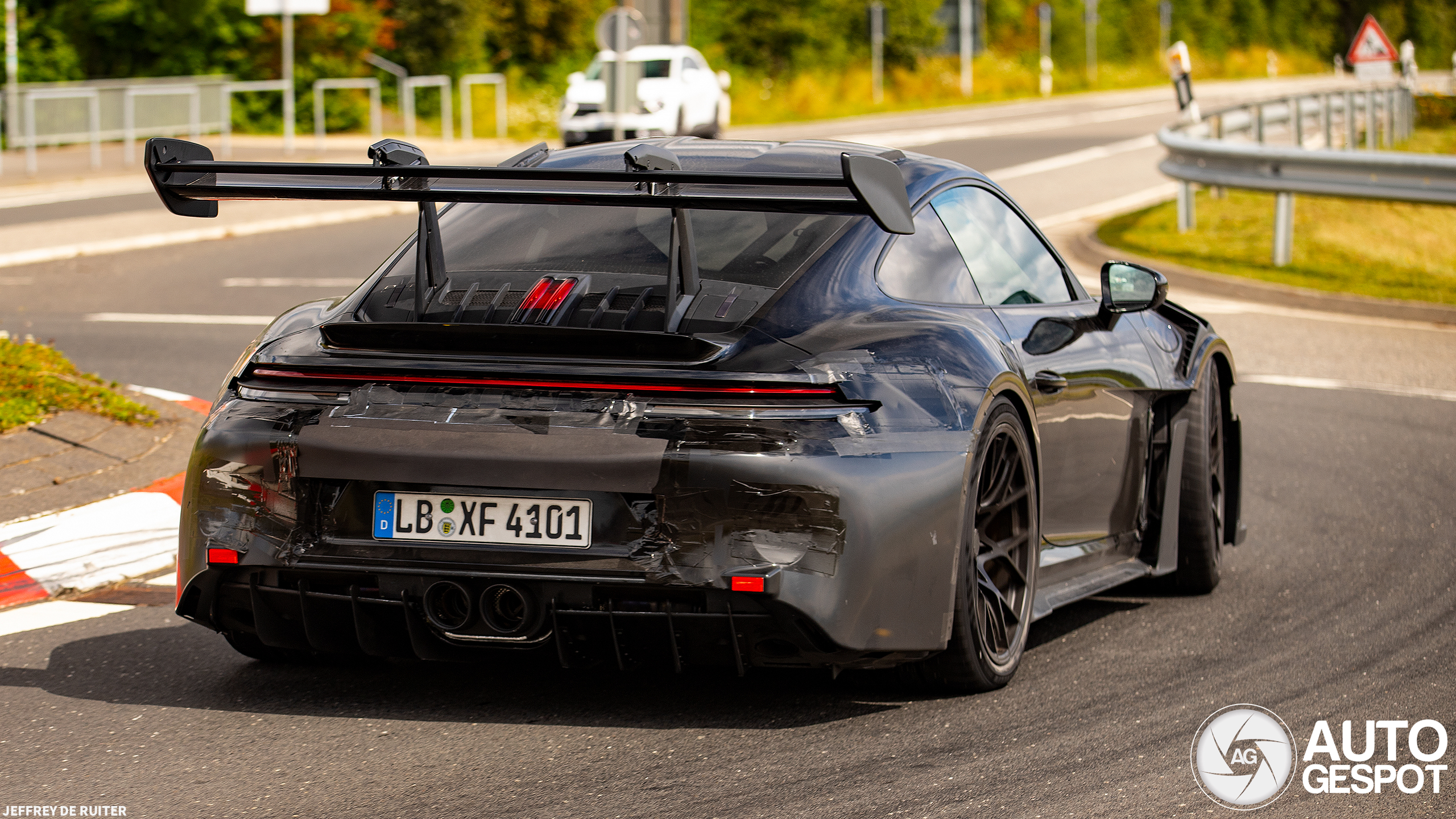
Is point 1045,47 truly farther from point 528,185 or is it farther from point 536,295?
point 536,295

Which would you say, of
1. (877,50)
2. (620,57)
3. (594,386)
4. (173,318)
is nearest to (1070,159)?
(620,57)

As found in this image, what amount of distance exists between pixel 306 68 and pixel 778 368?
3825 centimetres

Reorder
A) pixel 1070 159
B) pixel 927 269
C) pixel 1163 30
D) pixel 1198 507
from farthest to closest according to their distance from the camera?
pixel 1163 30, pixel 1070 159, pixel 1198 507, pixel 927 269

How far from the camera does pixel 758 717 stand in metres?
4.44

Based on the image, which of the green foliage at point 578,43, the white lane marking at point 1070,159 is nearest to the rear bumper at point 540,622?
the white lane marking at point 1070,159

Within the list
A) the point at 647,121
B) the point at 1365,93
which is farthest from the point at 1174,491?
the point at 647,121

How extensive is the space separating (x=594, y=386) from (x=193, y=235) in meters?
16.0

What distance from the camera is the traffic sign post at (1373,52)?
972 inches

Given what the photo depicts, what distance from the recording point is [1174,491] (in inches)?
232

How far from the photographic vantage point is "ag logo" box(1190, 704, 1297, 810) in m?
3.94

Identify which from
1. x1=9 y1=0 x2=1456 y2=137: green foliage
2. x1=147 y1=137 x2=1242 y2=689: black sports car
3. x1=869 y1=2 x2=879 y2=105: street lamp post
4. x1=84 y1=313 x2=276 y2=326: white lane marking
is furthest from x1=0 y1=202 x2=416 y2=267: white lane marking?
x1=869 y1=2 x2=879 y2=105: street lamp post

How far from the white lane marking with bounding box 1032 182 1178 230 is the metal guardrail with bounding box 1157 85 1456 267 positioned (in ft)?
4.15

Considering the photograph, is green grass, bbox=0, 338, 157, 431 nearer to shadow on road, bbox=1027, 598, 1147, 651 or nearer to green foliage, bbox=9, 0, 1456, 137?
shadow on road, bbox=1027, 598, 1147, 651

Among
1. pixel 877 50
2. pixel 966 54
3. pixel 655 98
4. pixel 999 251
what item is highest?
pixel 966 54
